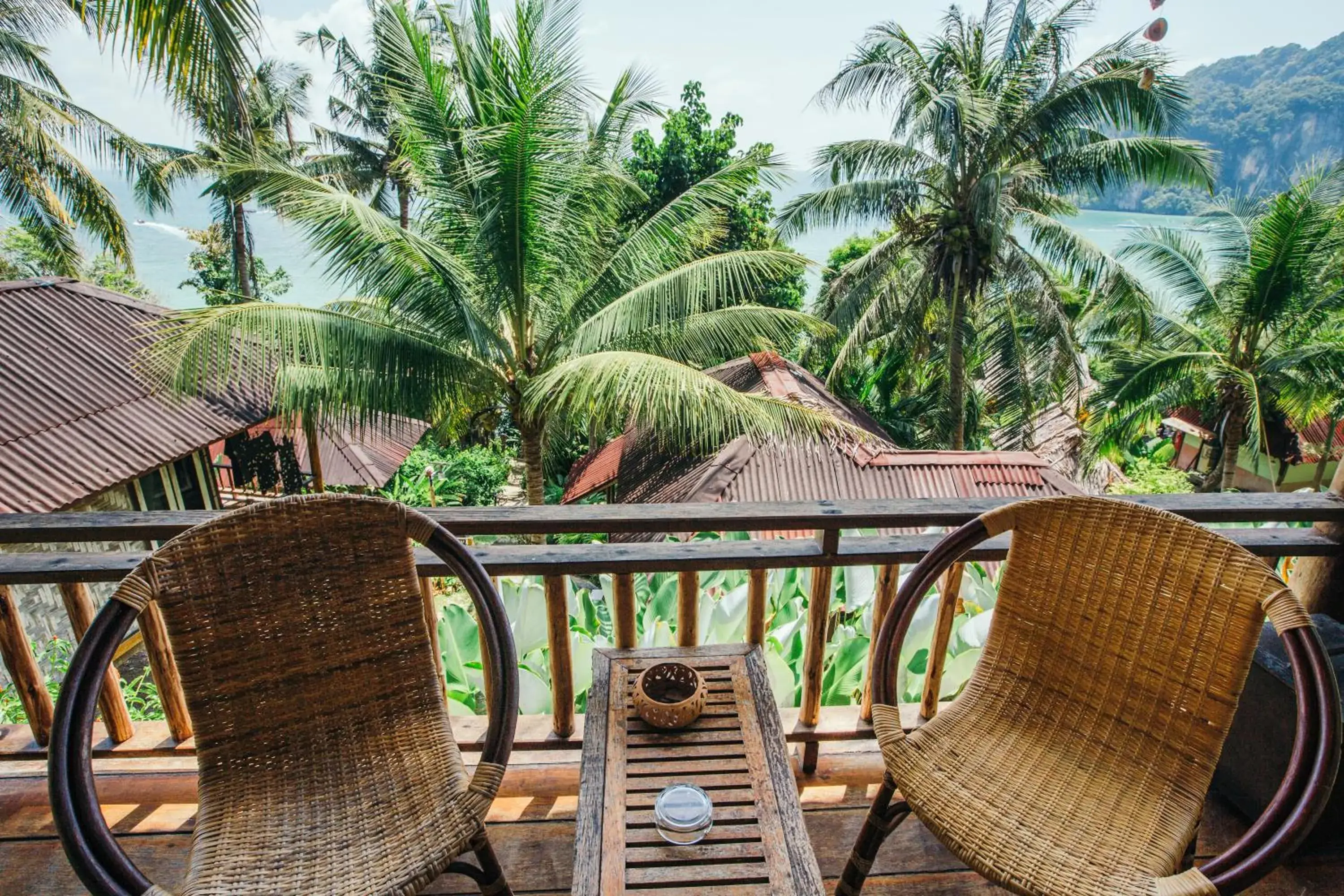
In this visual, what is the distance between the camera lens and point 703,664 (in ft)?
4.62

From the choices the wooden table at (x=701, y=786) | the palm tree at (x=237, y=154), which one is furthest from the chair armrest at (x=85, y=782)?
the palm tree at (x=237, y=154)

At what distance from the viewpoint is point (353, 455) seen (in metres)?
11.4

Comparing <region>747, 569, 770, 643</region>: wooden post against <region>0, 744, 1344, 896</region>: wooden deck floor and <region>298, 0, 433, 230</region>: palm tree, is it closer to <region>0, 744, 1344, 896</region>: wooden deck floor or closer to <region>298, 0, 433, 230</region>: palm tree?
<region>0, 744, 1344, 896</region>: wooden deck floor

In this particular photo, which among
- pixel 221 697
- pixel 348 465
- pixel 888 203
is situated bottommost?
pixel 348 465

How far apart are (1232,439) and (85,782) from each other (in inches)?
571

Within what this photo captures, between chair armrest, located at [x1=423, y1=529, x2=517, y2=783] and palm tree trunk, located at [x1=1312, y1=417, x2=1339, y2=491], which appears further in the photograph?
palm tree trunk, located at [x1=1312, y1=417, x2=1339, y2=491]

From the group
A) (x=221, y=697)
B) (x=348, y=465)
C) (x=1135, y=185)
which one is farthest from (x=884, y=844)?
(x=1135, y=185)

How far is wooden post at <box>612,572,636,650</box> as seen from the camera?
4.96 ft

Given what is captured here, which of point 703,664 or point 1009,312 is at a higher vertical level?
point 1009,312

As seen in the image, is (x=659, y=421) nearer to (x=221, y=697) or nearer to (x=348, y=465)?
(x=221, y=697)

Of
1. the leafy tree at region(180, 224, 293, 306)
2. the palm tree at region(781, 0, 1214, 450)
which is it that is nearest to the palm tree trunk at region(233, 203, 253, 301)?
the leafy tree at region(180, 224, 293, 306)

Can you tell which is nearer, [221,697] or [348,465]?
[221,697]

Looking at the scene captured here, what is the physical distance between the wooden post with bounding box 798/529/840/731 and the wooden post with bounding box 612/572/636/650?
374mm

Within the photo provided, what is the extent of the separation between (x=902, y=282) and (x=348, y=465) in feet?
30.5
